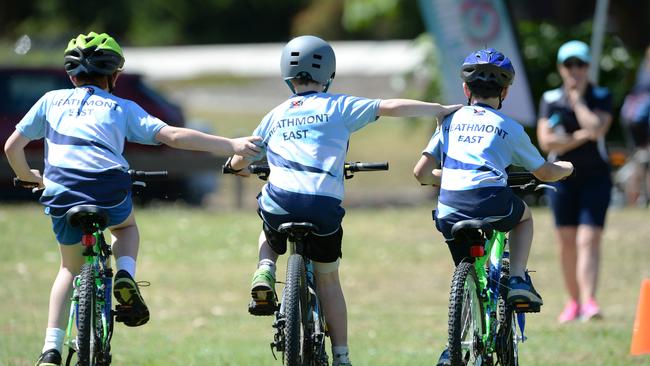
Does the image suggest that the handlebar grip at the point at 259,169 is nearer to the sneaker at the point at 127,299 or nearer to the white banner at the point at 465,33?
the sneaker at the point at 127,299

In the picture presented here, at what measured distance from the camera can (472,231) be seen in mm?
7160

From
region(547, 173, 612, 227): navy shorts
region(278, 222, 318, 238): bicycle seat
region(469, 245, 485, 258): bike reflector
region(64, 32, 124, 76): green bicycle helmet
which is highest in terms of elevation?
region(547, 173, 612, 227): navy shorts

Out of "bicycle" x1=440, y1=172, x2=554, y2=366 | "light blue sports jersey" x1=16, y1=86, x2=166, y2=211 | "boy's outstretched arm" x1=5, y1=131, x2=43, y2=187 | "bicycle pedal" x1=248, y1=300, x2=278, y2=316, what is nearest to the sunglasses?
"bicycle" x1=440, y1=172, x2=554, y2=366

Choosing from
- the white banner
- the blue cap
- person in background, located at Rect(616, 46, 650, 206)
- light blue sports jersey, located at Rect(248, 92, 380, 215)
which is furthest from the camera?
person in background, located at Rect(616, 46, 650, 206)

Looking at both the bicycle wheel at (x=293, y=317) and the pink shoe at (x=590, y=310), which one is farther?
the pink shoe at (x=590, y=310)

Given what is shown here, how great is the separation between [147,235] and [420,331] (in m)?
6.82

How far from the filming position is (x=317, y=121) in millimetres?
7352

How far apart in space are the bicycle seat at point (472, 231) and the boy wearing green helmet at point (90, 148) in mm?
1213

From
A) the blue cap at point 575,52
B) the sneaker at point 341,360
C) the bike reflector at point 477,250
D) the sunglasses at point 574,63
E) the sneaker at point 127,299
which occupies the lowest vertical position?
the sneaker at point 341,360

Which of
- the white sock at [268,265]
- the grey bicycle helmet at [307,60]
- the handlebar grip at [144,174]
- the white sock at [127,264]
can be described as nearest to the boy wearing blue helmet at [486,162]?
the grey bicycle helmet at [307,60]

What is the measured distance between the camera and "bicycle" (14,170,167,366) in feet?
22.9

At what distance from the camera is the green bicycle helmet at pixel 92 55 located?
7.54 meters

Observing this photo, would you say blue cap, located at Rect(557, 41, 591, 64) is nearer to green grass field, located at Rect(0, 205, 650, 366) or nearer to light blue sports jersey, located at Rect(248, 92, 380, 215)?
green grass field, located at Rect(0, 205, 650, 366)

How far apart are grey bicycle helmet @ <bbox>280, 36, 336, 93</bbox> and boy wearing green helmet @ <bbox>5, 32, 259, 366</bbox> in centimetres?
45
